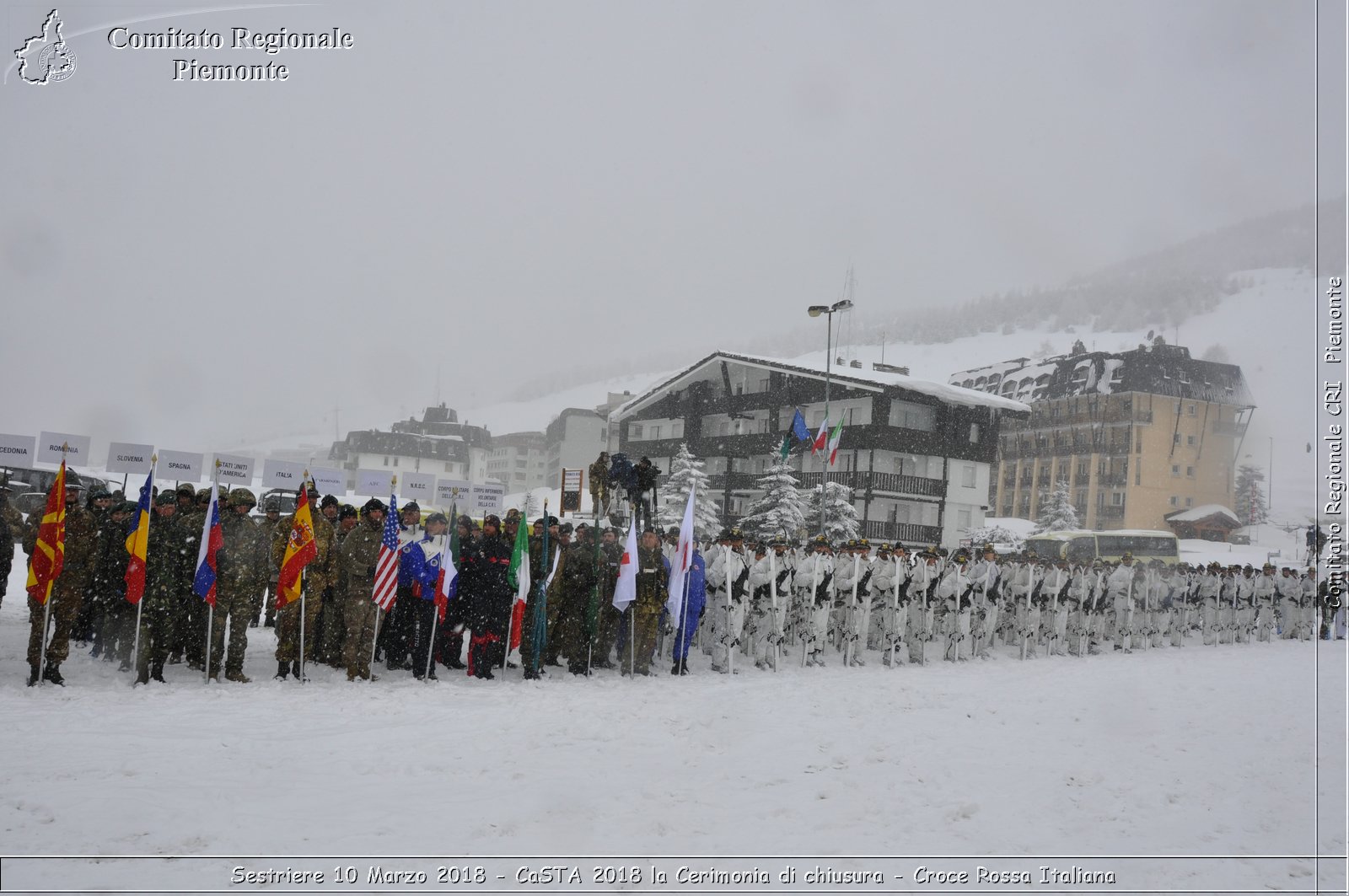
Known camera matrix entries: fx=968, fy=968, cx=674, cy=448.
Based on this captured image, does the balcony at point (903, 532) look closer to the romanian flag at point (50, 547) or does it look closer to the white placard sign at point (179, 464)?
the white placard sign at point (179, 464)

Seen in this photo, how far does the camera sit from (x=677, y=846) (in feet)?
20.7

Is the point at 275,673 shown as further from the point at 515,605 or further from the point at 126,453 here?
the point at 126,453

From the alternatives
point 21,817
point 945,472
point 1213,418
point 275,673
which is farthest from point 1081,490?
point 21,817

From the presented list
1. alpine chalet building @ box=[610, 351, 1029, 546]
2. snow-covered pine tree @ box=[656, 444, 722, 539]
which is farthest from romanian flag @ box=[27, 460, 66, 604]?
alpine chalet building @ box=[610, 351, 1029, 546]

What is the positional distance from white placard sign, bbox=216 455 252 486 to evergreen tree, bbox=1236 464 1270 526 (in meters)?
64.3

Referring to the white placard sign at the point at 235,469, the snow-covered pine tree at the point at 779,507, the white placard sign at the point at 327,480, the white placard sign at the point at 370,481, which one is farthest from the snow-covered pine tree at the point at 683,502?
the white placard sign at the point at 235,469

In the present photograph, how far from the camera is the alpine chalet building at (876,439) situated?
4541cm

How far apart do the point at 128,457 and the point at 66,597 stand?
361 inches

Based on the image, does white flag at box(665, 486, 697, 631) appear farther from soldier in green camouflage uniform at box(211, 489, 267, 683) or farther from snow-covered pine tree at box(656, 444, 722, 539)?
snow-covered pine tree at box(656, 444, 722, 539)

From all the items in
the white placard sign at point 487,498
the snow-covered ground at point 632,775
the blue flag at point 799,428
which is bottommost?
the snow-covered ground at point 632,775

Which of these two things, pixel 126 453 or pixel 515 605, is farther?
pixel 126 453

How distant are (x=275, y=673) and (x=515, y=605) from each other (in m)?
2.84

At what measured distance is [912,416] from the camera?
47406mm

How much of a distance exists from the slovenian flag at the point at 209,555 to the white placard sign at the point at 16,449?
10.3 meters
